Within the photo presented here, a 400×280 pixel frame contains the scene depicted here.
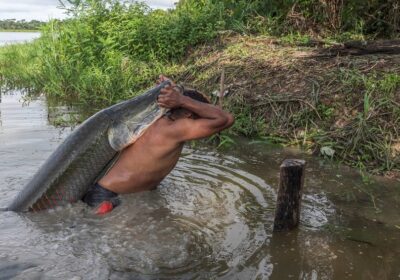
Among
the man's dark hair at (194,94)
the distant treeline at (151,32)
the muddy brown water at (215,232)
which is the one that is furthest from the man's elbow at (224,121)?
the distant treeline at (151,32)

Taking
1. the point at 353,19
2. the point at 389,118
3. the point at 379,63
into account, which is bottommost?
the point at 389,118

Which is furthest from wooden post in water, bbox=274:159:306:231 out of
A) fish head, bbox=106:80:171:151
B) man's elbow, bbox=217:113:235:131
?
fish head, bbox=106:80:171:151

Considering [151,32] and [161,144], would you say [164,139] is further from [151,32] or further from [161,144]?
[151,32]

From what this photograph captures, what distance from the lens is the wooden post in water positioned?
10.8 ft

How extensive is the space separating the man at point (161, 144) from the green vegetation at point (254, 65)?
1994mm

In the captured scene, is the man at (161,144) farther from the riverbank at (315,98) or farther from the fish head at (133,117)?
the riverbank at (315,98)

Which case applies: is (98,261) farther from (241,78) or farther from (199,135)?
(241,78)

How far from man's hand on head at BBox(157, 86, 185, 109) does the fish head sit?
0.23 ft

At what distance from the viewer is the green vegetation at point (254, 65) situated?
5516 millimetres

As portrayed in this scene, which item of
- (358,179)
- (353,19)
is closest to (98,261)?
(358,179)

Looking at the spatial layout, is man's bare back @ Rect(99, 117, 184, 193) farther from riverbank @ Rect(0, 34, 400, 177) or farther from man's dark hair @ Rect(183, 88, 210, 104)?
riverbank @ Rect(0, 34, 400, 177)

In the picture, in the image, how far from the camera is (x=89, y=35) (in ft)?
32.3

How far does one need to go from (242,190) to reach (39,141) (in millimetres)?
3037

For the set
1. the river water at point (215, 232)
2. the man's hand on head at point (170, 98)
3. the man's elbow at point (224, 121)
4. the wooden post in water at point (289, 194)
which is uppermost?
the man's hand on head at point (170, 98)
